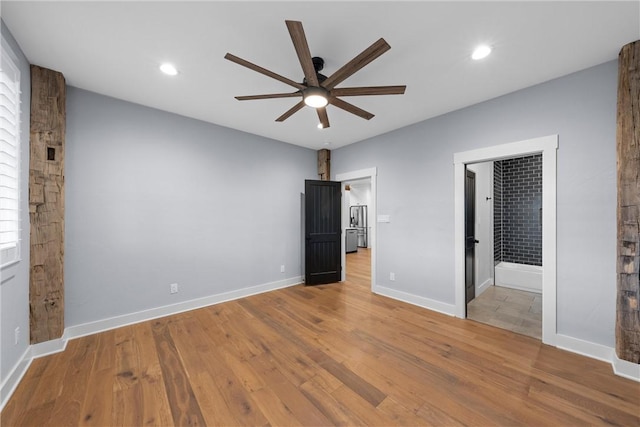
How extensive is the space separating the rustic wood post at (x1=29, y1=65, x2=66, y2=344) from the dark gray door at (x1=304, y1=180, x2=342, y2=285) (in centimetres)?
321

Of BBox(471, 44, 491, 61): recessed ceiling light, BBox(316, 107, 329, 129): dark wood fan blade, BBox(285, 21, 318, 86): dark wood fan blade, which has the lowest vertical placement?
BBox(316, 107, 329, 129): dark wood fan blade

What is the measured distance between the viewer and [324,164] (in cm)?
493

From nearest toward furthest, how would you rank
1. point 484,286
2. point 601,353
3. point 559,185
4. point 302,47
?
point 302,47
point 601,353
point 559,185
point 484,286

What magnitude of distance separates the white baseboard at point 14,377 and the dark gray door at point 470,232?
181 inches

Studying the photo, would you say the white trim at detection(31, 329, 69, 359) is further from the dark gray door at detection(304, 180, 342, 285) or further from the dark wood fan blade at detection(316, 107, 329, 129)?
the dark wood fan blade at detection(316, 107, 329, 129)

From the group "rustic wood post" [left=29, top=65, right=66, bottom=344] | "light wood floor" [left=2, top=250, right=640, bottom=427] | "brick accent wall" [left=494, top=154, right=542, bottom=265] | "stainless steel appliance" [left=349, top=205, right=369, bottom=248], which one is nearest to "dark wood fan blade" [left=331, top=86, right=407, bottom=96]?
"light wood floor" [left=2, top=250, right=640, bottom=427]

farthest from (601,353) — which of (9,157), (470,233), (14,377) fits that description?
(9,157)

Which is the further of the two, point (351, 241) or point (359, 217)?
point (359, 217)

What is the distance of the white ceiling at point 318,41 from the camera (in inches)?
63.2

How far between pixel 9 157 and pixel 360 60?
2794mm

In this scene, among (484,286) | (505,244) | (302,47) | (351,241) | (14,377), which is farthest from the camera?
(351,241)

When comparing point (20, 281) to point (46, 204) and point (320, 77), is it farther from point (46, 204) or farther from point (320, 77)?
point (320, 77)

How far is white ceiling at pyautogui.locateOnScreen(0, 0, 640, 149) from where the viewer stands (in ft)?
5.27

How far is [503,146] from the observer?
2723 mm
